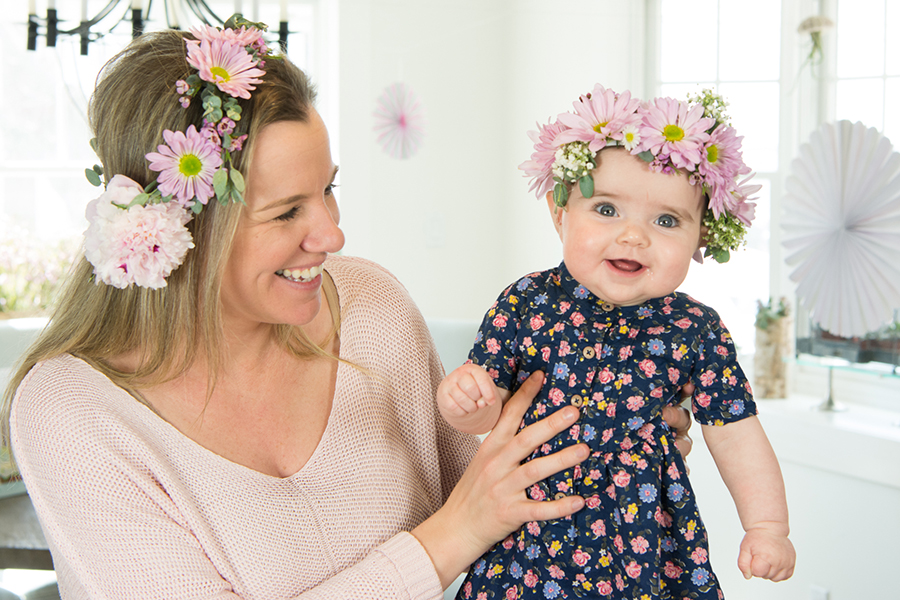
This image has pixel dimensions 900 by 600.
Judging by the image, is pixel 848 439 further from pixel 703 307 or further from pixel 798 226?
pixel 703 307

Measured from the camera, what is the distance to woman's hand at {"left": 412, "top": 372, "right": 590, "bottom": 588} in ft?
3.66

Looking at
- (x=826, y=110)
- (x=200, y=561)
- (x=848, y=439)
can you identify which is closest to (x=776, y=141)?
(x=826, y=110)

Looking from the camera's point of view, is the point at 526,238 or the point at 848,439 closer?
the point at 848,439

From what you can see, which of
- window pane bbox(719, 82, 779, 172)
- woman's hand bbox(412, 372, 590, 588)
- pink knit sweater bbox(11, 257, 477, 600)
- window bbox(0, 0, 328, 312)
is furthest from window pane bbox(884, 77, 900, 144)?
window bbox(0, 0, 328, 312)

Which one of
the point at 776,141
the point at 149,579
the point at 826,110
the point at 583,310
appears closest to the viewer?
the point at 149,579

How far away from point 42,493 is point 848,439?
216 cm

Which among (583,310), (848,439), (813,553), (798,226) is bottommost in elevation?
(813,553)

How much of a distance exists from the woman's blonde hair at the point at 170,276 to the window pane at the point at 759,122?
201 centimetres

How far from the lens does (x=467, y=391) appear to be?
3.58ft

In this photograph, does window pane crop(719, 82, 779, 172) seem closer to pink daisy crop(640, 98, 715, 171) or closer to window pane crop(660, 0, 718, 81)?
window pane crop(660, 0, 718, 81)

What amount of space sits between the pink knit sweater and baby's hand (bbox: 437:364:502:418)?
25 centimetres

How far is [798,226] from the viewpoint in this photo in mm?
2371

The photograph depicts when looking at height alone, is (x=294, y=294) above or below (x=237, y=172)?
below

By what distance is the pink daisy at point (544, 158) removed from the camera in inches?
45.2
